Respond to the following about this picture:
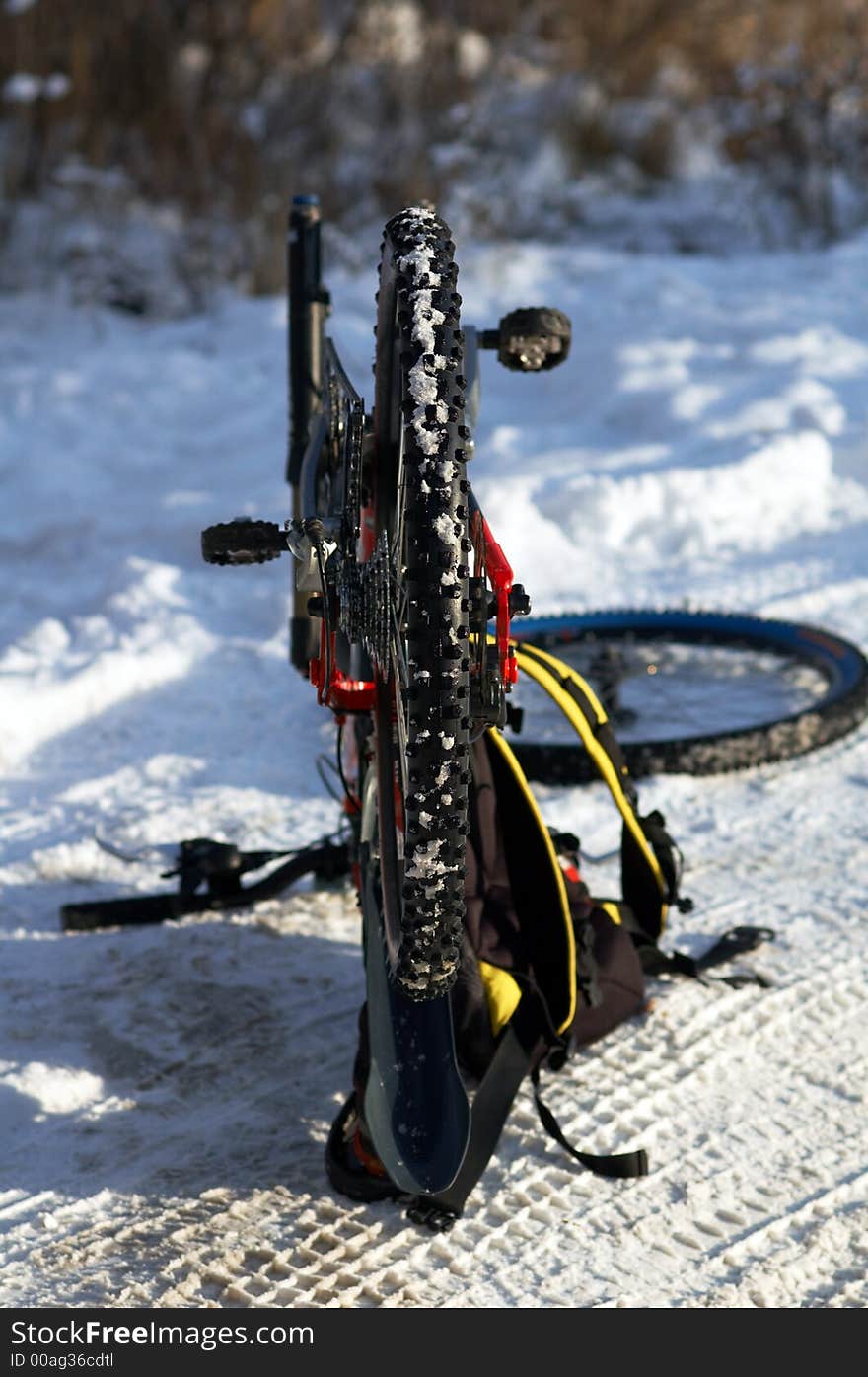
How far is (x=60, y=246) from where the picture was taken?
10570mm

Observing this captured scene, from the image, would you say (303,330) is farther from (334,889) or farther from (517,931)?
(517,931)

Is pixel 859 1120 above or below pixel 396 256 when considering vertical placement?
below

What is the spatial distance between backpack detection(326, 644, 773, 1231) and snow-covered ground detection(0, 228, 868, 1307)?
7 centimetres

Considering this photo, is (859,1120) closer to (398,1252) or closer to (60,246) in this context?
(398,1252)

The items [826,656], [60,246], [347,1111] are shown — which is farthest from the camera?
[60,246]

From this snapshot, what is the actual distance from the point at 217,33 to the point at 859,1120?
978 cm

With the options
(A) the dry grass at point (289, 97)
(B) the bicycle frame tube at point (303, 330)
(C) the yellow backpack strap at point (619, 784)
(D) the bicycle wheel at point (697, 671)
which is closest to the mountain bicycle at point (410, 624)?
(C) the yellow backpack strap at point (619, 784)

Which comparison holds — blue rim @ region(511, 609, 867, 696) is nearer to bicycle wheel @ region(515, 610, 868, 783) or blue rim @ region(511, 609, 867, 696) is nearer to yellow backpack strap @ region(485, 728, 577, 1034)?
bicycle wheel @ region(515, 610, 868, 783)

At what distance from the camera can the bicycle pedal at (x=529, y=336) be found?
3.38m

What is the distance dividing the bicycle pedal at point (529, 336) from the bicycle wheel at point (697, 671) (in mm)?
1525

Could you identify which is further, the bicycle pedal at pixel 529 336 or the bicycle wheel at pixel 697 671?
the bicycle wheel at pixel 697 671

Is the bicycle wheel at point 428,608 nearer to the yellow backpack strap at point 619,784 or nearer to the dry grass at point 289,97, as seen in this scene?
the yellow backpack strap at point 619,784

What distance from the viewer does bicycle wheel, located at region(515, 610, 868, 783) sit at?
4.82m

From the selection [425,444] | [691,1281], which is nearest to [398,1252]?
[691,1281]
